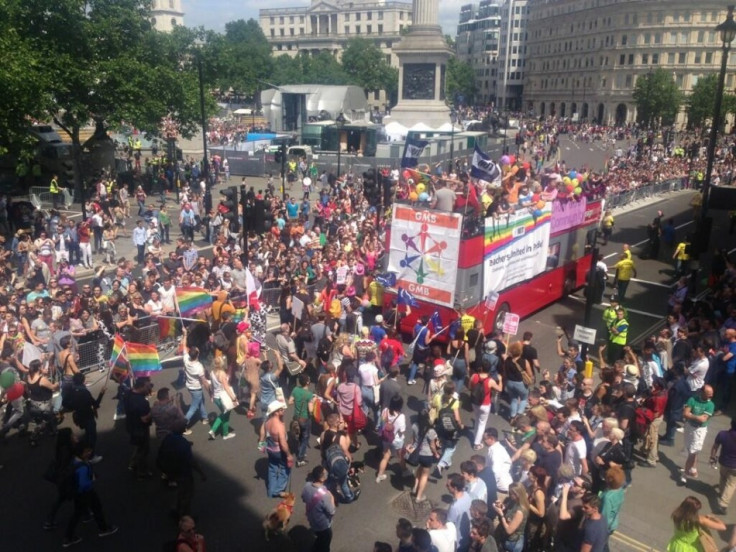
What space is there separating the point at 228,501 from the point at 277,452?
125 cm

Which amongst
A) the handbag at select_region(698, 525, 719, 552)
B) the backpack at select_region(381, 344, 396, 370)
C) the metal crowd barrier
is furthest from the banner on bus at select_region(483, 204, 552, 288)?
the metal crowd barrier

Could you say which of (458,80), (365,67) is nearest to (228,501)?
(365,67)

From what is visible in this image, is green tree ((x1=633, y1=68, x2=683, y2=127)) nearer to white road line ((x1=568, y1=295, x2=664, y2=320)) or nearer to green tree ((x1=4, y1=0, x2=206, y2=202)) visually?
green tree ((x1=4, y1=0, x2=206, y2=202))

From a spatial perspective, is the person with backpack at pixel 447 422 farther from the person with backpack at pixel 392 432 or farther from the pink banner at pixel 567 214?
the pink banner at pixel 567 214

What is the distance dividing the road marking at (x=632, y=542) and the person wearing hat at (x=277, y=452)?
4684mm

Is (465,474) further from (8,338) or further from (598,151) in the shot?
(598,151)

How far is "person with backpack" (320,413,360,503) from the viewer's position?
327 inches

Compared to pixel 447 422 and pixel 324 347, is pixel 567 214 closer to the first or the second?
pixel 324 347

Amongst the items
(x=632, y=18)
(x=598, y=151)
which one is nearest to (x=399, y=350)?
(x=598, y=151)

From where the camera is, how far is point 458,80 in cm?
13600

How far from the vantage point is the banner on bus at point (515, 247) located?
14.5m

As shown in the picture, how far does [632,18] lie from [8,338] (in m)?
109

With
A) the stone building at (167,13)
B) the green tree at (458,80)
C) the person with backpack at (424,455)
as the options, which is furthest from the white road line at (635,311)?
the stone building at (167,13)

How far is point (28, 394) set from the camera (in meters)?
10.3
